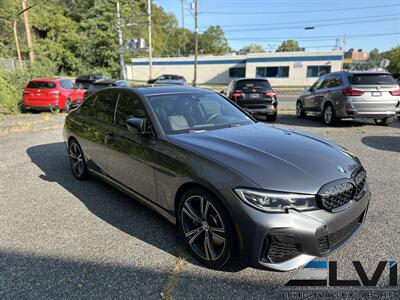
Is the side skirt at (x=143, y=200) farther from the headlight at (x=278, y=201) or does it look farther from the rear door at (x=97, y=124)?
the headlight at (x=278, y=201)

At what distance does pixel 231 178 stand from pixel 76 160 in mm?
3594

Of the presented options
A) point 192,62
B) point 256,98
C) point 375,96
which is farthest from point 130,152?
point 192,62

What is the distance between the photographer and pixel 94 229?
3.55 meters

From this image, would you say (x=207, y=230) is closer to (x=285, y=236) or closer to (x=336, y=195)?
(x=285, y=236)

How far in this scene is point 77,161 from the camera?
5.13m

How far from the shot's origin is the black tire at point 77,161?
497 cm

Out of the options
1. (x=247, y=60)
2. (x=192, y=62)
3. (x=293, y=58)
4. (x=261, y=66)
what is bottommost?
(x=261, y=66)

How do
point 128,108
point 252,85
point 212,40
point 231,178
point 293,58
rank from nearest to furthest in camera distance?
point 231,178 → point 128,108 → point 252,85 → point 293,58 → point 212,40

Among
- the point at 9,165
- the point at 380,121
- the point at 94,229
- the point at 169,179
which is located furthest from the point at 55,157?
the point at 380,121

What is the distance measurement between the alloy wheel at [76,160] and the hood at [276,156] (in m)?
2.46

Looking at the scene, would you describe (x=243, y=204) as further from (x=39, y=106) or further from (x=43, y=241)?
(x=39, y=106)

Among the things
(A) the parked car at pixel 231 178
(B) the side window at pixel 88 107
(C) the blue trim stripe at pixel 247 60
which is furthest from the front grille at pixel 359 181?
(C) the blue trim stripe at pixel 247 60

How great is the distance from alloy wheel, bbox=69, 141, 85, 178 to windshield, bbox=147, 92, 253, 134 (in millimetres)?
2031

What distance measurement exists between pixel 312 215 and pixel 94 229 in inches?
97.4
